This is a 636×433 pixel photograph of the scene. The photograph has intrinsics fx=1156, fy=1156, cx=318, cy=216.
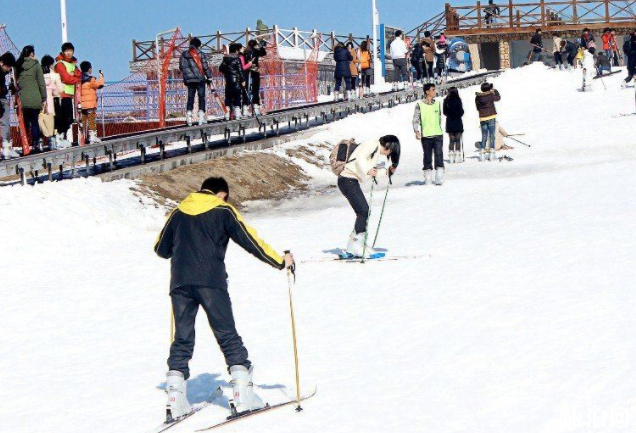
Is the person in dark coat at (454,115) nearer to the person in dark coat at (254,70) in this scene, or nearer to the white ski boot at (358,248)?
the person in dark coat at (254,70)

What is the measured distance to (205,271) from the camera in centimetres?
689

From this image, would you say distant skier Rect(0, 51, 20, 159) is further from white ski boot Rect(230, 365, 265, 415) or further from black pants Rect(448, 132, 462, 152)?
white ski boot Rect(230, 365, 265, 415)

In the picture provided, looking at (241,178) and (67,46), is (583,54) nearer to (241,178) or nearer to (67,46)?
(241,178)

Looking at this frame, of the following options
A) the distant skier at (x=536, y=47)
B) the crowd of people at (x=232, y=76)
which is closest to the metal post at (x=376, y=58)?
the distant skier at (x=536, y=47)

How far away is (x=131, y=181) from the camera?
59.8 ft

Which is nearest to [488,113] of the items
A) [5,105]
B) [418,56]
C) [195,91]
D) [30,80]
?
[195,91]

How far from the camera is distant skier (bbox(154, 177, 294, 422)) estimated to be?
691 cm

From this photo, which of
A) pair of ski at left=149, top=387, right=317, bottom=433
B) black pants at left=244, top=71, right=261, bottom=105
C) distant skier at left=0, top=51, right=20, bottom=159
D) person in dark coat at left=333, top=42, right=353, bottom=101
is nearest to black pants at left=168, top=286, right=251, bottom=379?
pair of ski at left=149, top=387, right=317, bottom=433

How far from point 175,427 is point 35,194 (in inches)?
359

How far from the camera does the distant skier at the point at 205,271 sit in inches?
272

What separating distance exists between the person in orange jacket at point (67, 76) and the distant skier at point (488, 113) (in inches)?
314

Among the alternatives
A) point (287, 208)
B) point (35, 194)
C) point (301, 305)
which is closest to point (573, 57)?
point (287, 208)

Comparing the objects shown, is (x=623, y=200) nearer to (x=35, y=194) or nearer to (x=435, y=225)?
(x=435, y=225)

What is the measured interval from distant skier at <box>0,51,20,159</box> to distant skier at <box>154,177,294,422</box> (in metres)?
10.2
